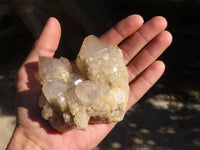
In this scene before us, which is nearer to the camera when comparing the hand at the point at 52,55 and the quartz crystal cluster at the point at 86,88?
the quartz crystal cluster at the point at 86,88

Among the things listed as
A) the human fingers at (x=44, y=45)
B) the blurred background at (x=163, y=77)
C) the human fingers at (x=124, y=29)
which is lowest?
the blurred background at (x=163, y=77)

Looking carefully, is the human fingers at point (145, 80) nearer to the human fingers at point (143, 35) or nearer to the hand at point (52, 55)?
the hand at point (52, 55)

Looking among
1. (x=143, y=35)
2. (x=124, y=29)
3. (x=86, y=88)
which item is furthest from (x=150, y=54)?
(x=86, y=88)

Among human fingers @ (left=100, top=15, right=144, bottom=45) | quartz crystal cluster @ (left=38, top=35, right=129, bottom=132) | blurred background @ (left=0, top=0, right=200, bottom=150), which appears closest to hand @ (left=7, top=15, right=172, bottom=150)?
human fingers @ (left=100, top=15, right=144, bottom=45)

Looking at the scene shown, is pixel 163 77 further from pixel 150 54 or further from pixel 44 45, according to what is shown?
pixel 44 45

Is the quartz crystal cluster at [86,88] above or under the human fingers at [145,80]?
above

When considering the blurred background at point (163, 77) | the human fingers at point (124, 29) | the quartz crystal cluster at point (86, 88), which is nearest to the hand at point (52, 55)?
the human fingers at point (124, 29)
